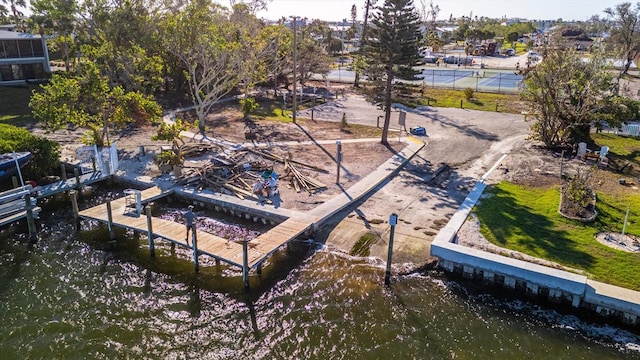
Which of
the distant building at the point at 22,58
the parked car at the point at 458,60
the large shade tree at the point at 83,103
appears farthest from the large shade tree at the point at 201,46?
the parked car at the point at 458,60

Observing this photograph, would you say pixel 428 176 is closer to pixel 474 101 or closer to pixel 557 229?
pixel 557 229

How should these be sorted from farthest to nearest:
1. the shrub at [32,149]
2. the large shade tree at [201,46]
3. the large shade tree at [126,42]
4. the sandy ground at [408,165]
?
the large shade tree at [126,42] < the large shade tree at [201,46] < the shrub at [32,149] < the sandy ground at [408,165]

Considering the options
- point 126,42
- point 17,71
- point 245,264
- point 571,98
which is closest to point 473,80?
point 571,98

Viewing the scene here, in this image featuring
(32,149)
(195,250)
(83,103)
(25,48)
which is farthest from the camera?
(25,48)

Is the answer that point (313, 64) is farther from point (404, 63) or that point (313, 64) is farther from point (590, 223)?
point (590, 223)

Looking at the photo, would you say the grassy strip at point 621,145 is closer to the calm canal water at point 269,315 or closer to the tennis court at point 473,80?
the tennis court at point 473,80
